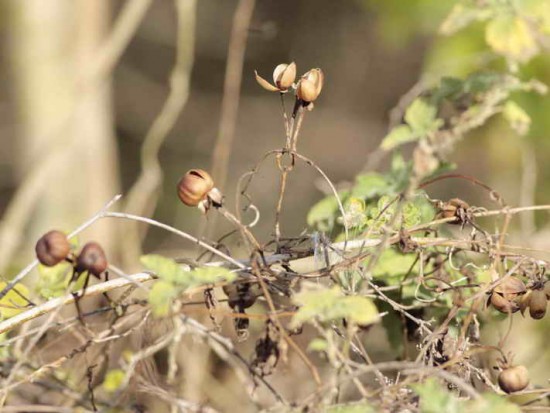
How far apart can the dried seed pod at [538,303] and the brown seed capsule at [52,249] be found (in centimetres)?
57

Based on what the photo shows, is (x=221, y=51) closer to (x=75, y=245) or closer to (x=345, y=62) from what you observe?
(x=345, y=62)

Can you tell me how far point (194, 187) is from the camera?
42.6 inches

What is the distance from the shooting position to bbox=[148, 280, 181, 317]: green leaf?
0.92 m

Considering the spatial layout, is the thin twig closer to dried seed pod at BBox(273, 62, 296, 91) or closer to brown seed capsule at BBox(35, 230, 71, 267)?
dried seed pod at BBox(273, 62, 296, 91)

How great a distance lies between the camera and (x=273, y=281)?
1.13 meters

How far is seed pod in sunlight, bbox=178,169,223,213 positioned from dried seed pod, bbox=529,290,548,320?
41cm

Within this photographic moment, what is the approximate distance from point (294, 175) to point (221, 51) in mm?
1208

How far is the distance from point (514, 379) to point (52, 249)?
55 cm

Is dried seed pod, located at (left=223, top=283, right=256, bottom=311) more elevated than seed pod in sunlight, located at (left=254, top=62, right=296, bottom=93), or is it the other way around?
seed pod in sunlight, located at (left=254, top=62, right=296, bottom=93)

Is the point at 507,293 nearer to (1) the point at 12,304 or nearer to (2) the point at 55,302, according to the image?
(2) the point at 55,302

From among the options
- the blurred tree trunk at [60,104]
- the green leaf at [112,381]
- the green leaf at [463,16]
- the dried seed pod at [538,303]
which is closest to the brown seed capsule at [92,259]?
A: the green leaf at [112,381]

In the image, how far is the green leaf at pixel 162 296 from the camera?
0.92 m

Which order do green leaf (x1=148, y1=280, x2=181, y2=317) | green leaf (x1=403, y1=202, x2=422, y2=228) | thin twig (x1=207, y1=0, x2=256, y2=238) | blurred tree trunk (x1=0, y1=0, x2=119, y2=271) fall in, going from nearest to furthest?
green leaf (x1=148, y1=280, x2=181, y2=317), green leaf (x1=403, y1=202, x2=422, y2=228), thin twig (x1=207, y1=0, x2=256, y2=238), blurred tree trunk (x1=0, y1=0, x2=119, y2=271)

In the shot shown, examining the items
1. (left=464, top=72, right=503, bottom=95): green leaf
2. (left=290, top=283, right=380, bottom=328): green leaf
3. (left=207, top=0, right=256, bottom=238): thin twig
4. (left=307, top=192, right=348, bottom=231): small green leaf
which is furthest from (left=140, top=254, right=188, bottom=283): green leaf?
(left=207, top=0, right=256, bottom=238): thin twig
